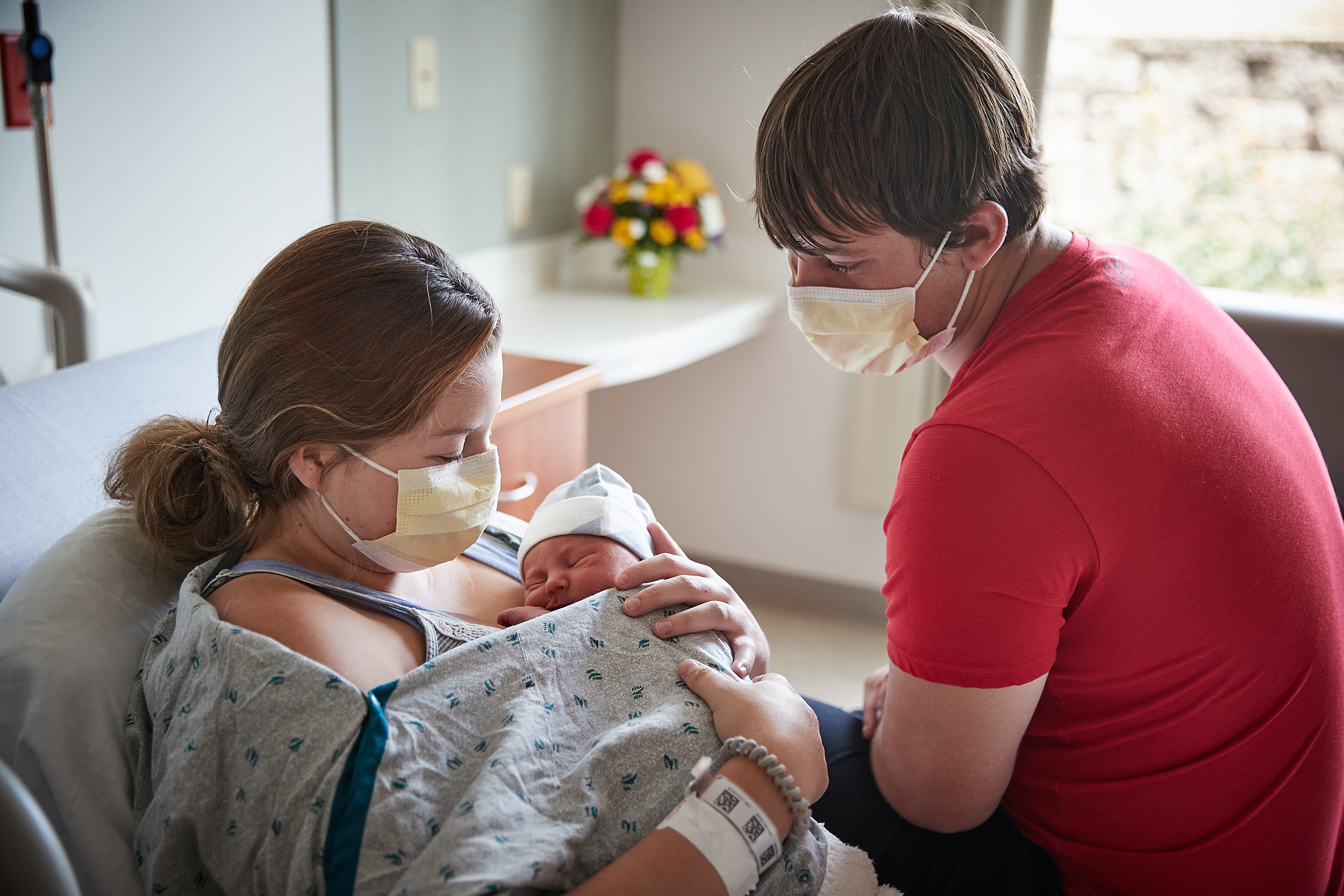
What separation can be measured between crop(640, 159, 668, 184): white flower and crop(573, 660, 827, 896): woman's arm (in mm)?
1883

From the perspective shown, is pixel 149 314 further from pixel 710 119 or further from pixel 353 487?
pixel 710 119

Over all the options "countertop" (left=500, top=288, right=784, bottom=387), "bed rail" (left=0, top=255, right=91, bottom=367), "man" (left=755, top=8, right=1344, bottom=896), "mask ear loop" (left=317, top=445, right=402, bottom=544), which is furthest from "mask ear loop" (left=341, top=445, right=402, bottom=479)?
"countertop" (left=500, top=288, right=784, bottom=387)

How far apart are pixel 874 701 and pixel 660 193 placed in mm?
1695

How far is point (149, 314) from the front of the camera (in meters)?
1.73

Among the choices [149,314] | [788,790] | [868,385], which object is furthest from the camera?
[868,385]

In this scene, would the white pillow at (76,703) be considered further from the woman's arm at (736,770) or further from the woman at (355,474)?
the woman's arm at (736,770)

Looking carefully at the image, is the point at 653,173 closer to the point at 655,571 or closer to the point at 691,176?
the point at 691,176

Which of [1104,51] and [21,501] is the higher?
→ [1104,51]

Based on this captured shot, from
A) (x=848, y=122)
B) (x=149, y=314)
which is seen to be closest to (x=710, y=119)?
(x=149, y=314)

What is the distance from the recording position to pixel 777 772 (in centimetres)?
87

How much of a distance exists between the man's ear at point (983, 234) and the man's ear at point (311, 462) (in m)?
0.70

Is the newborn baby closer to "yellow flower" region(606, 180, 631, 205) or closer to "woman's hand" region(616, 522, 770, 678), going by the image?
"woman's hand" region(616, 522, 770, 678)

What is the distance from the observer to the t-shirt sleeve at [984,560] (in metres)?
0.94

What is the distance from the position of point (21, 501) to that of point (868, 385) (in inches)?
83.4
